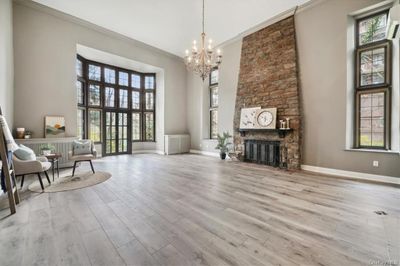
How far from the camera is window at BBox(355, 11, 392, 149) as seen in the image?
3.93m

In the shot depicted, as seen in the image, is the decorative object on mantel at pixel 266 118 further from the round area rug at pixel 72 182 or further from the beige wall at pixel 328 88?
the round area rug at pixel 72 182

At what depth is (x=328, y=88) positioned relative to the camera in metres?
4.51

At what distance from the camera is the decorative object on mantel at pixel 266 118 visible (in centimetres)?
529

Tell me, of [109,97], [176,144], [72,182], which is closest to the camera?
[72,182]

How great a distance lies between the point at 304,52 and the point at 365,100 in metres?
1.93

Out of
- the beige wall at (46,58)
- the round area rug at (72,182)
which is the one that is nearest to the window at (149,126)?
the beige wall at (46,58)

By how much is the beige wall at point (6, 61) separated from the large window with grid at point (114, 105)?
80.3 inches

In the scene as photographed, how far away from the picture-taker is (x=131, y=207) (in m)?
2.60

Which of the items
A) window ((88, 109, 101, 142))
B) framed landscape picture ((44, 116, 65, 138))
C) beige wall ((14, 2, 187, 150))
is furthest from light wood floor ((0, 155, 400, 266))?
window ((88, 109, 101, 142))

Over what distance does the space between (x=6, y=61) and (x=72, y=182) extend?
3.16 m

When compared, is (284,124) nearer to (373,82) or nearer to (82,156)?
(373,82)

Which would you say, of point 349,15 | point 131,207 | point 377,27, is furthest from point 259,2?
point 131,207

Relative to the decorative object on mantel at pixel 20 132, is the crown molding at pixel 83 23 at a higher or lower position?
higher

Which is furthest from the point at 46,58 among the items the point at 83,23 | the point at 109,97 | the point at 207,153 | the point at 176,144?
the point at 207,153
